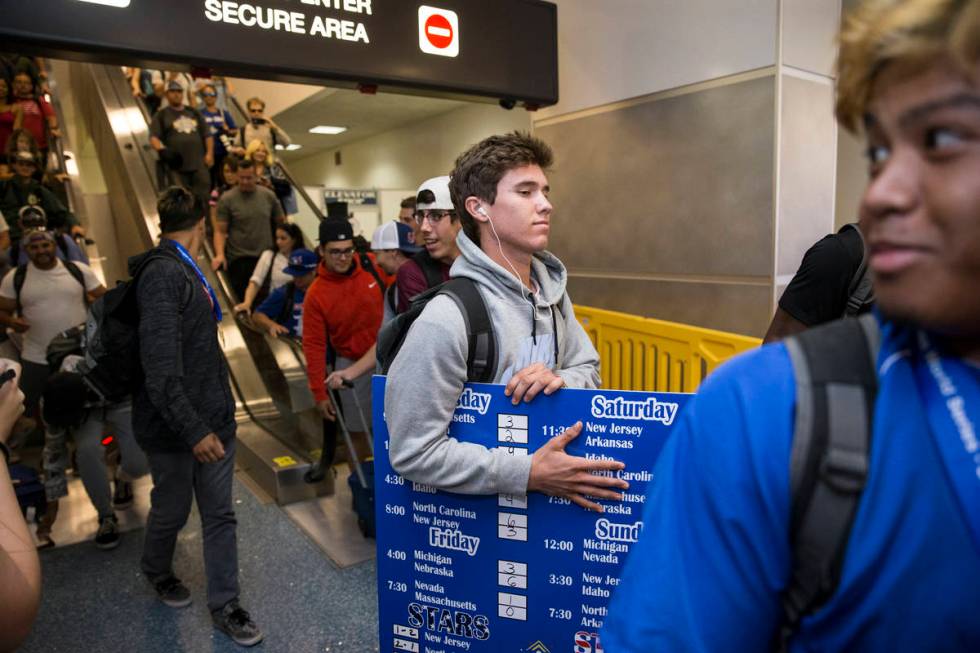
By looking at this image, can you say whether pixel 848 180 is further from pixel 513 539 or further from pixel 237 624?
pixel 237 624

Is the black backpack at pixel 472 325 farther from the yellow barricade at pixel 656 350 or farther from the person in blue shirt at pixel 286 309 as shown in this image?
the person in blue shirt at pixel 286 309

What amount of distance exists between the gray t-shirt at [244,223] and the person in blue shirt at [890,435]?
22.5 ft

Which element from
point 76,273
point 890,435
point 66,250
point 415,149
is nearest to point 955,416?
point 890,435

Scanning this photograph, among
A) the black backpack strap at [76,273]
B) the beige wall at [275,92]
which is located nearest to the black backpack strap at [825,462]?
the black backpack strap at [76,273]

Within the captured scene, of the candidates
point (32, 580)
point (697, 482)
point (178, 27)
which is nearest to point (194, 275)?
point (178, 27)

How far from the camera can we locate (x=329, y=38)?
3.89 metres

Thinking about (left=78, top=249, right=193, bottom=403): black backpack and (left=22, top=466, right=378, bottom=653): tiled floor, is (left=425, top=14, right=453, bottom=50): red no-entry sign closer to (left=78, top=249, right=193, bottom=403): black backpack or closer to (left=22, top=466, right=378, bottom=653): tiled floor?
(left=78, top=249, right=193, bottom=403): black backpack

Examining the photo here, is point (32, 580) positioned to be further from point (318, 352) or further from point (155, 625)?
point (318, 352)

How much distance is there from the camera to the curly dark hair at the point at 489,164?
1.78 metres

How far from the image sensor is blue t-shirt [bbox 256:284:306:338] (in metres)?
5.35

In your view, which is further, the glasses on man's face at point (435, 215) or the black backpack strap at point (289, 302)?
the black backpack strap at point (289, 302)

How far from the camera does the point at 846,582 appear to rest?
1.85 feet

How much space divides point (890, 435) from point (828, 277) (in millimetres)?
1415

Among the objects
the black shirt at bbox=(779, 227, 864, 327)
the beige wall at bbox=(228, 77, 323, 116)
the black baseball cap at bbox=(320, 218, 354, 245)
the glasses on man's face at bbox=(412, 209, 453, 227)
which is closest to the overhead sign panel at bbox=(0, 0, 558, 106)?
the black baseball cap at bbox=(320, 218, 354, 245)
